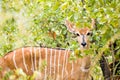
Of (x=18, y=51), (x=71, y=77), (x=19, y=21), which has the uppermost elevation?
(x=19, y=21)

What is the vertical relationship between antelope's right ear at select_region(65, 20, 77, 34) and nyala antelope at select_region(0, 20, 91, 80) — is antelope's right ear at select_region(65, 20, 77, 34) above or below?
above

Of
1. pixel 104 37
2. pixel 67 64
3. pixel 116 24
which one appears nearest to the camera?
pixel 116 24

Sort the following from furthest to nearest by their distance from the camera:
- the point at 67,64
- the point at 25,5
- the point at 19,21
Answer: the point at 25,5 < the point at 67,64 < the point at 19,21

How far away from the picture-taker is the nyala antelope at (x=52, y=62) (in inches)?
165

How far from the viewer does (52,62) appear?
441 centimetres

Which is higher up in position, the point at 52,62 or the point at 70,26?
the point at 70,26

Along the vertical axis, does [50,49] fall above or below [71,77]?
above

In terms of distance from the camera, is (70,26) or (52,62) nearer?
Answer: (70,26)

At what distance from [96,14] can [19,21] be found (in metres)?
1.33

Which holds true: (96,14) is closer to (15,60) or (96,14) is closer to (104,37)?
(104,37)

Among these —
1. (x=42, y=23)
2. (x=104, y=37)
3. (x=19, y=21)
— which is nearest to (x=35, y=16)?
(x=42, y=23)

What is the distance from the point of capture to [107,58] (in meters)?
4.14

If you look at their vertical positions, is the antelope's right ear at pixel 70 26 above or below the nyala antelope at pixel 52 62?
above

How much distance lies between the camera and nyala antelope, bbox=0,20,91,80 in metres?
4.18
